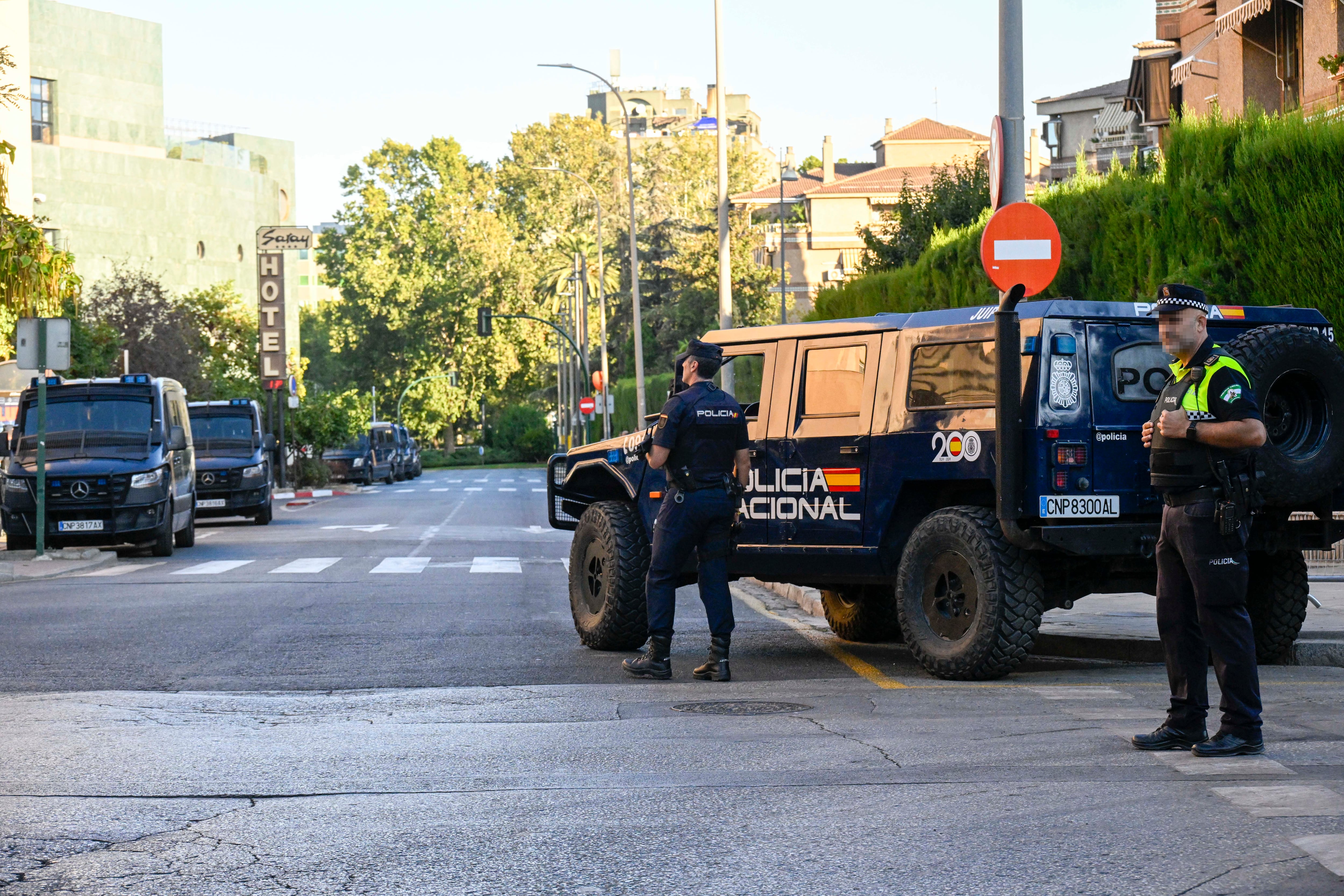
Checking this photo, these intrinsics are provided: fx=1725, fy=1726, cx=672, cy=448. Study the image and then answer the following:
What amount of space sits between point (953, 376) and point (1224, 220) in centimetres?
1023

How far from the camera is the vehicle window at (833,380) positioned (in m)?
10.6

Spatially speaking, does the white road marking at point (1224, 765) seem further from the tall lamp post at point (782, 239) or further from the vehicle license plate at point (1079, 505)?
the tall lamp post at point (782, 239)

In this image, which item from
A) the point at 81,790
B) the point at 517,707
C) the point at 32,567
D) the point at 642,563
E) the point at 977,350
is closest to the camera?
the point at 81,790

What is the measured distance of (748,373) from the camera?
11891 mm

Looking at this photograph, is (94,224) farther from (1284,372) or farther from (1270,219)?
(1284,372)

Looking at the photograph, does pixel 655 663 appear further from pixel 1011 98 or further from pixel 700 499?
pixel 1011 98

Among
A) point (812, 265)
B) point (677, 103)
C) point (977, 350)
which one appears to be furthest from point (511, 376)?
point (977, 350)

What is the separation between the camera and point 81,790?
6664 mm

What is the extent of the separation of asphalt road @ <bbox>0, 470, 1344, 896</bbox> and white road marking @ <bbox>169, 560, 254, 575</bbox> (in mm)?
6544

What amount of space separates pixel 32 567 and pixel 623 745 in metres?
14.5

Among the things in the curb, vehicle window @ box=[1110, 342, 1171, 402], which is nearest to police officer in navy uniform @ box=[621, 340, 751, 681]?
vehicle window @ box=[1110, 342, 1171, 402]

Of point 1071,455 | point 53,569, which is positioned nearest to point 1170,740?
point 1071,455

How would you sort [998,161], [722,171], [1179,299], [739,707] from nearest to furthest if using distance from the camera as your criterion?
1. [1179,299]
2. [739,707]
3. [998,161]
4. [722,171]

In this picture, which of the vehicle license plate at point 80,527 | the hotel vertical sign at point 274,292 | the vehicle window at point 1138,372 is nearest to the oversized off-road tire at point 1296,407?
the vehicle window at point 1138,372
